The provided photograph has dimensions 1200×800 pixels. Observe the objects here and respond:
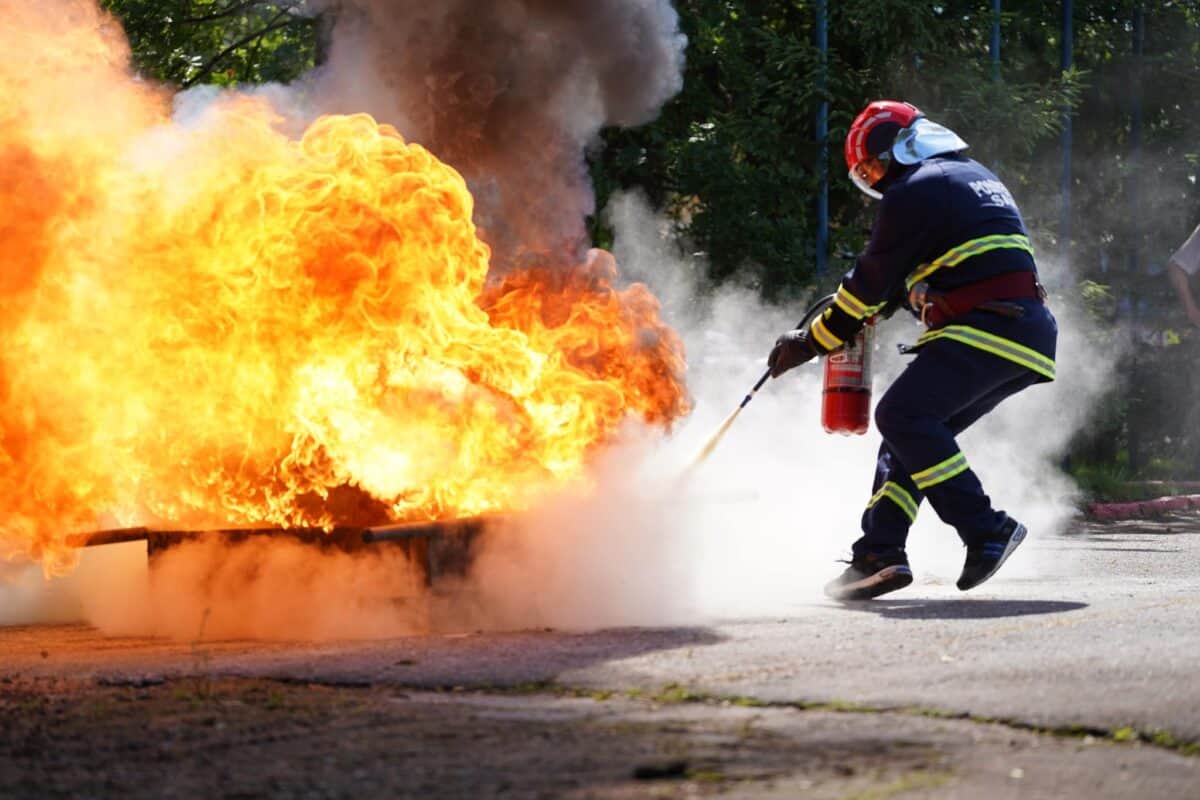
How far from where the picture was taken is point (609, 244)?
47.2ft

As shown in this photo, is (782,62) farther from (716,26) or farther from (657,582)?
(657,582)

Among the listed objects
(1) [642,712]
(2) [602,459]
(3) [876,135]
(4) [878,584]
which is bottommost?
(1) [642,712]

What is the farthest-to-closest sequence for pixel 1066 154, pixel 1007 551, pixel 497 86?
pixel 1066 154, pixel 497 86, pixel 1007 551

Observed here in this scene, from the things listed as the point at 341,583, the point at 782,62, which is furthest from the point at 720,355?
the point at 341,583

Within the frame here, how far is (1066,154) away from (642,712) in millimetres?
12959

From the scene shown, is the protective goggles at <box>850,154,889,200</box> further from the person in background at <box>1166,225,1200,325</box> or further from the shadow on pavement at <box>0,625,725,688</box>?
the person in background at <box>1166,225,1200,325</box>

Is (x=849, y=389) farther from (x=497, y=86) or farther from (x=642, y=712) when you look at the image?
(x=642, y=712)

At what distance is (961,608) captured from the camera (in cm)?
737

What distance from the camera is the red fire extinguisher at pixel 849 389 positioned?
8453mm

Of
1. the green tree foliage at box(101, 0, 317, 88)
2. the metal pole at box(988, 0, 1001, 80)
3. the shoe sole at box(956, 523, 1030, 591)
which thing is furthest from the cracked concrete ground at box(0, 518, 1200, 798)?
the metal pole at box(988, 0, 1001, 80)

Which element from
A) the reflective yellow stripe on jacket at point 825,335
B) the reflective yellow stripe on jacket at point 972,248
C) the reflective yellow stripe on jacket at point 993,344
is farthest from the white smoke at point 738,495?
the reflective yellow stripe on jacket at point 972,248

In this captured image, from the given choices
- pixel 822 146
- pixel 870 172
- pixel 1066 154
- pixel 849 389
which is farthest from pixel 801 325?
pixel 1066 154

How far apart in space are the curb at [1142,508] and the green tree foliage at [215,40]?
6.86 m

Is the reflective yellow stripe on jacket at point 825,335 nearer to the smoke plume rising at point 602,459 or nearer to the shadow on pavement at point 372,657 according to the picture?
the smoke plume rising at point 602,459
